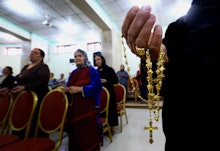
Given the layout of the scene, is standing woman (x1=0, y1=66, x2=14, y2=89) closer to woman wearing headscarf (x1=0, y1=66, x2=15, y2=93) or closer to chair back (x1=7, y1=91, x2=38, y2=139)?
woman wearing headscarf (x1=0, y1=66, x2=15, y2=93)

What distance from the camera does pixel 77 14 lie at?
5.10 metres

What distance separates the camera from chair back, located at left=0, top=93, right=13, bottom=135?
168cm

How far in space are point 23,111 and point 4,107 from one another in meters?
0.39

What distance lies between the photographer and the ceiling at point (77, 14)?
14.4 feet

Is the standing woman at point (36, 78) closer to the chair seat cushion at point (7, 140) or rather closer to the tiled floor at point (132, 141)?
the chair seat cushion at point (7, 140)

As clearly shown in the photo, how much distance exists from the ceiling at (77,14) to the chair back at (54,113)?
2.82m

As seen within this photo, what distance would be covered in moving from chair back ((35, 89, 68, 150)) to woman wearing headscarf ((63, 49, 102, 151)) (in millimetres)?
64

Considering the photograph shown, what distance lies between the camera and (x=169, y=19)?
18.1 feet

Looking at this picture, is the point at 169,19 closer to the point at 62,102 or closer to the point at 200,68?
the point at 62,102

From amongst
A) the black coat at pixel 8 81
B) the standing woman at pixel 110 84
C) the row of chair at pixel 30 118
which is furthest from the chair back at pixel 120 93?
the black coat at pixel 8 81

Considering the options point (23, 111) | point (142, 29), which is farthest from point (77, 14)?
point (142, 29)

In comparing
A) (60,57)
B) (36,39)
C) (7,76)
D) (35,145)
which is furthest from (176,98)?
(60,57)

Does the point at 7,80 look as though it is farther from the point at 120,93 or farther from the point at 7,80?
the point at 120,93

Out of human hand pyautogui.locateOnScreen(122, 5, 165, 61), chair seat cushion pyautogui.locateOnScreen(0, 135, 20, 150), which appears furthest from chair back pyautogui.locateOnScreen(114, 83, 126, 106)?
human hand pyautogui.locateOnScreen(122, 5, 165, 61)
